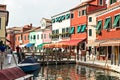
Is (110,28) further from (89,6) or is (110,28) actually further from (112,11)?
(89,6)

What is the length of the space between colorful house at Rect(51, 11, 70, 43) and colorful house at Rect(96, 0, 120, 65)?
760 inches

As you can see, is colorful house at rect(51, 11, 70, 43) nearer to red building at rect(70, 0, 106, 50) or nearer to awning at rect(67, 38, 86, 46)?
red building at rect(70, 0, 106, 50)

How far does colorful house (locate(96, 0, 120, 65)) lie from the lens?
37469 mm

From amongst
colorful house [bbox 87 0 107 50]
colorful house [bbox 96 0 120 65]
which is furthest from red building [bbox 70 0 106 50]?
colorful house [bbox 96 0 120 65]

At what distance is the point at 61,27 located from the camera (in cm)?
6881

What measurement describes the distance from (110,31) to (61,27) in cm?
2810

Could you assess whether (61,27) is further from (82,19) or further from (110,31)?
(110,31)

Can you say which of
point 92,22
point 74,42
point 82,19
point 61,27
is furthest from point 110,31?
point 61,27

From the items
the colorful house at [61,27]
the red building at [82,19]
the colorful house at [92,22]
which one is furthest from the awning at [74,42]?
the colorful house at [61,27]

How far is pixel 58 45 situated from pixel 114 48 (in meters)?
20.4

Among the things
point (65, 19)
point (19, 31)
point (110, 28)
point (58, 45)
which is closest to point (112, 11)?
point (110, 28)

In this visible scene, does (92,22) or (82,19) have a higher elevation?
(82,19)

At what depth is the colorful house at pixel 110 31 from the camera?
123 feet

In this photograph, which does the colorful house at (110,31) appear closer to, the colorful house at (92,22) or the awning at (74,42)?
the colorful house at (92,22)
